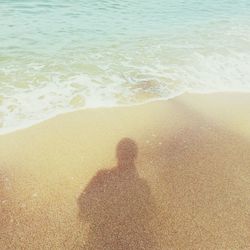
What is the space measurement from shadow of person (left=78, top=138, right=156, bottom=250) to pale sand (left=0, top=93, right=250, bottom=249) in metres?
0.04

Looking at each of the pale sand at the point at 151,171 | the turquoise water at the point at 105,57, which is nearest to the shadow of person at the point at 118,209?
the pale sand at the point at 151,171

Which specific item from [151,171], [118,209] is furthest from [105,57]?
[118,209]

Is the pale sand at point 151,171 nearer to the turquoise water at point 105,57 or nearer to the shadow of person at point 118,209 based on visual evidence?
the shadow of person at point 118,209

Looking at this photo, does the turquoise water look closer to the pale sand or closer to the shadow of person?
the pale sand

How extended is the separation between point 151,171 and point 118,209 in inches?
29.7

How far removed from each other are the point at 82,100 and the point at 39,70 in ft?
5.78

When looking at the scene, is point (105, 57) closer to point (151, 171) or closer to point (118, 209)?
point (151, 171)

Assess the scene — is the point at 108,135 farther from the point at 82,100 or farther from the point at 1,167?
the point at 1,167

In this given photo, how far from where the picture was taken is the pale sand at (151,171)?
2.75 meters

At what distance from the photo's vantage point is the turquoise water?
5.24 metres

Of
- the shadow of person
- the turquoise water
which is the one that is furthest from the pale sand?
the turquoise water

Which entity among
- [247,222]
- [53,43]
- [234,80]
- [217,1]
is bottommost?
[217,1]

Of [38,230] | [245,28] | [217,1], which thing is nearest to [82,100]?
[38,230]

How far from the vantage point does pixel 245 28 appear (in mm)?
11125
